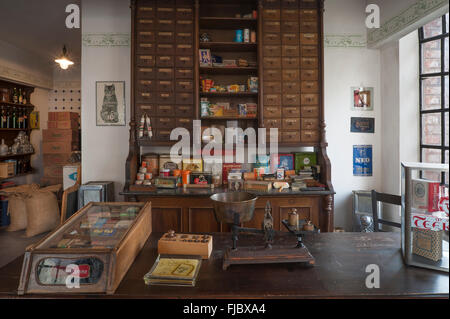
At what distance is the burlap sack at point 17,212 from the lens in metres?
4.70

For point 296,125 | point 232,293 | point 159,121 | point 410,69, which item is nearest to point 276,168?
point 296,125

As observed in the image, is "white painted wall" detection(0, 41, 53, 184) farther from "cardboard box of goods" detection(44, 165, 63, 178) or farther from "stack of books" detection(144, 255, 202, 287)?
"stack of books" detection(144, 255, 202, 287)

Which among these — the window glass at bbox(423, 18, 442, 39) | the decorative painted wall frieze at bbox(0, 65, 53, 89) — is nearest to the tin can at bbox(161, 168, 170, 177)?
the window glass at bbox(423, 18, 442, 39)

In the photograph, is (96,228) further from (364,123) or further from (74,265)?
(364,123)

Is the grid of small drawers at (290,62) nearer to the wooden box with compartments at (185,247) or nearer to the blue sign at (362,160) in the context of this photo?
the blue sign at (362,160)

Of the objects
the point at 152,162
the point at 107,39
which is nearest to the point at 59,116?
the point at 107,39

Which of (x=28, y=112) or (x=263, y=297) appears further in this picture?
(x=28, y=112)

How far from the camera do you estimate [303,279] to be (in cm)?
138

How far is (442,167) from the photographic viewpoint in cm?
141

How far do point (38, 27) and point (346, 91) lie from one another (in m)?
5.16

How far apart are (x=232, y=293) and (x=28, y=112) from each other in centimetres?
688

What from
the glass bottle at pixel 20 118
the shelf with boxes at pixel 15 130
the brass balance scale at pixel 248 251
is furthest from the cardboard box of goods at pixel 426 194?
the glass bottle at pixel 20 118

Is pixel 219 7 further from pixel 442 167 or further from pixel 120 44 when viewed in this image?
pixel 442 167
